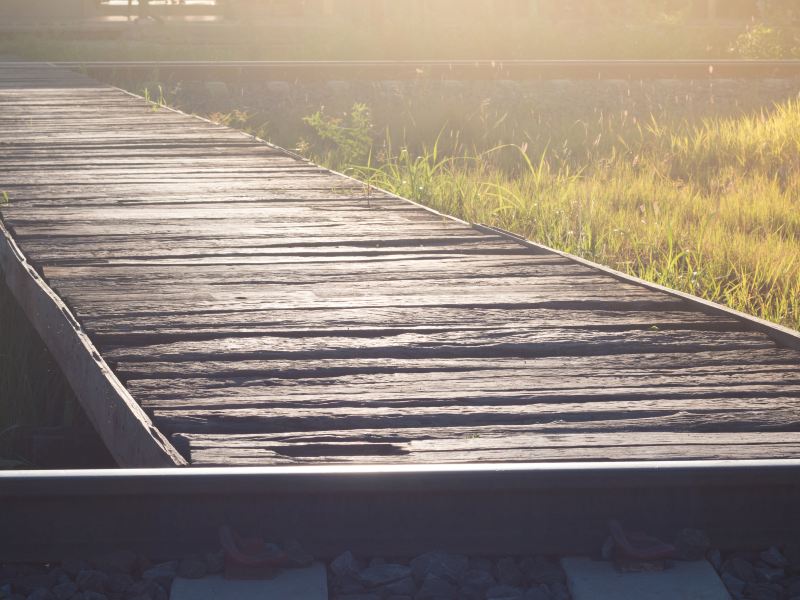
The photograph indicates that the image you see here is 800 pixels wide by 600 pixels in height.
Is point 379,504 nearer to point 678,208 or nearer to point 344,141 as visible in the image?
point 678,208

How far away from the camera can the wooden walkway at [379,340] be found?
→ 105 inches

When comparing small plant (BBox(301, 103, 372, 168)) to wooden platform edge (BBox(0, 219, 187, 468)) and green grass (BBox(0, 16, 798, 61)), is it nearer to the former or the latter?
wooden platform edge (BBox(0, 219, 187, 468))

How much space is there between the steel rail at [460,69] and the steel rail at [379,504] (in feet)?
43.9

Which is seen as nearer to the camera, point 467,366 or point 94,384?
point 94,384

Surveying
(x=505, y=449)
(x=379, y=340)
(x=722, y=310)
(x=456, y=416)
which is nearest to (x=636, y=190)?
(x=722, y=310)

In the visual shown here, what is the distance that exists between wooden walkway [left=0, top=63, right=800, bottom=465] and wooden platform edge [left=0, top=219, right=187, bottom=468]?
28 mm

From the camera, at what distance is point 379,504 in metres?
2.36

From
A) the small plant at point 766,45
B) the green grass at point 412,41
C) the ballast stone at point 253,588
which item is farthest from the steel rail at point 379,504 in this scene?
the small plant at point 766,45

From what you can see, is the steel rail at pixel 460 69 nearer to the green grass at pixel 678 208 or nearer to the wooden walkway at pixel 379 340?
the green grass at pixel 678 208

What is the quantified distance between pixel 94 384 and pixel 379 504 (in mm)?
1100

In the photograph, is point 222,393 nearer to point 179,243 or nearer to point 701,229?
Result: point 179,243

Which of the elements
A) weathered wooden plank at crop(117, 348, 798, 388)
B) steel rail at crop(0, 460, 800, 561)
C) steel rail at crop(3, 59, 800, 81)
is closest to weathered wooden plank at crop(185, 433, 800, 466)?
steel rail at crop(0, 460, 800, 561)

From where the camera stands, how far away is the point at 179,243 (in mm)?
4801

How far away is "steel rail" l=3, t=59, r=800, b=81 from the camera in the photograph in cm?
1548
